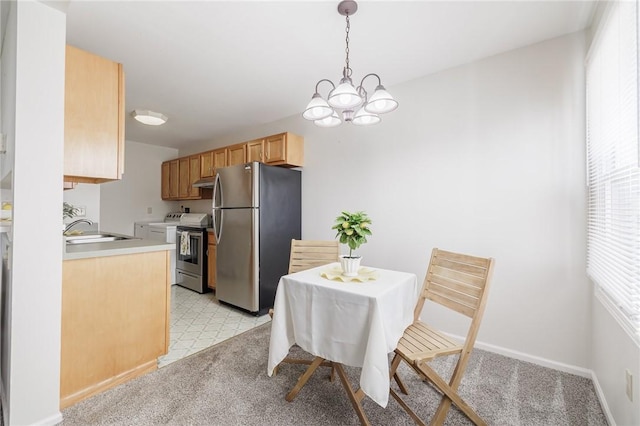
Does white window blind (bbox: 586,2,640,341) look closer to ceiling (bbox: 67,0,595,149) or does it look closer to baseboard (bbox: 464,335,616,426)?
ceiling (bbox: 67,0,595,149)

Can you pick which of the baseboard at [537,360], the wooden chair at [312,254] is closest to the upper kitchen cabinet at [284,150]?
the wooden chair at [312,254]

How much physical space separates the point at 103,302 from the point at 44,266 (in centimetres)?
44

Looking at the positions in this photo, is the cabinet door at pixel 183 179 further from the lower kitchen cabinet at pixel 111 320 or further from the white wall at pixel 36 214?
the white wall at pixel 36 214

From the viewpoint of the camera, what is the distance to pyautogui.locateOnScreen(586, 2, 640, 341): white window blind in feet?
4.09

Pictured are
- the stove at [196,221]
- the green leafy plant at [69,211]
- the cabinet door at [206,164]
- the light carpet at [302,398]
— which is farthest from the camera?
the cabinet door at [206,164]

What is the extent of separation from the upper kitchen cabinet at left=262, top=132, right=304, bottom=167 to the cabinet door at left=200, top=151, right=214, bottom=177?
1241 millimetres

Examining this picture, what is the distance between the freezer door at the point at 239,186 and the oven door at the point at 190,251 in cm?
88

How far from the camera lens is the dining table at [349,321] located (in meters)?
1.36

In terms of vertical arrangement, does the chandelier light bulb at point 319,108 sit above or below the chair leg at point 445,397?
above

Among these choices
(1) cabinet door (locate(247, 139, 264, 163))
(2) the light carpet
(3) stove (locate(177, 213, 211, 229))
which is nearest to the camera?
(2) the light carpet

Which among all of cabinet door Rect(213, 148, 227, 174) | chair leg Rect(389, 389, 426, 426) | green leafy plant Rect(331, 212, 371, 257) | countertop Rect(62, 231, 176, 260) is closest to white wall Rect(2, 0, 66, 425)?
countertop Rect(62, 231, 176, 260)

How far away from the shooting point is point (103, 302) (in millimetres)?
1808

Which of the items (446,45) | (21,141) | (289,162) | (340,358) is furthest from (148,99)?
(340,358)

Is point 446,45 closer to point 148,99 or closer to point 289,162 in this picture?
point 289,162
